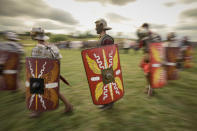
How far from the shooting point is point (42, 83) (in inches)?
83.6

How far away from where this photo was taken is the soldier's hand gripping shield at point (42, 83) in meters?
2.10

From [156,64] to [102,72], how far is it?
4.43ft

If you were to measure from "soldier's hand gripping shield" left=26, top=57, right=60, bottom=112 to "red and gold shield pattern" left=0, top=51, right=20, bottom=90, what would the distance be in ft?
2.99

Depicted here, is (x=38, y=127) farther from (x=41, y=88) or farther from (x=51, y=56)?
(x=51, y=56)

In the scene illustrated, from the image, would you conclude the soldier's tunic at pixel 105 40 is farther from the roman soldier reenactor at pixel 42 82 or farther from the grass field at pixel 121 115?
the grass field at pixel 121 115

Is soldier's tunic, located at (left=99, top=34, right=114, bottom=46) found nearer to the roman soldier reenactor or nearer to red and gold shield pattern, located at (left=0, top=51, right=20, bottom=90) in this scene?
the roman soldier reenactor

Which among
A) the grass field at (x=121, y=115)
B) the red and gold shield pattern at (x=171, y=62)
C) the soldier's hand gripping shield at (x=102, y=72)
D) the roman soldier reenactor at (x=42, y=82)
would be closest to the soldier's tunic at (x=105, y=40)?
the soldier's hand gripping shield at (x=102, y=72)

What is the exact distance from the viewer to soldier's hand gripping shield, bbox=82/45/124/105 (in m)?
2.17

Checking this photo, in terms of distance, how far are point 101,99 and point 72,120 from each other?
0.61 m

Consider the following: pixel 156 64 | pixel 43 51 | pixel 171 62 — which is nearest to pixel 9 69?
pixel 43 51

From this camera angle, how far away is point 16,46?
3.23 m

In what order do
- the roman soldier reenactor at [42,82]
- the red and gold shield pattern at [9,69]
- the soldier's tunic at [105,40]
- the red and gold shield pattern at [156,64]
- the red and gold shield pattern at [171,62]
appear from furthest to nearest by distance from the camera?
the red and gold shield pattern at [171,62], the red and gold shield pattern at [156,64], the red and gold shield pattern at [9,69], the soldier's tunic at [105,40], the roman soldier reenactor at [42,82]

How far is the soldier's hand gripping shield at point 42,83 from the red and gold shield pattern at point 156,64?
1903 mm

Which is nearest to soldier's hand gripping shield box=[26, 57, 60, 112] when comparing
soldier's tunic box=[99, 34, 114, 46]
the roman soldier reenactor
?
the roman soldier reenactor
